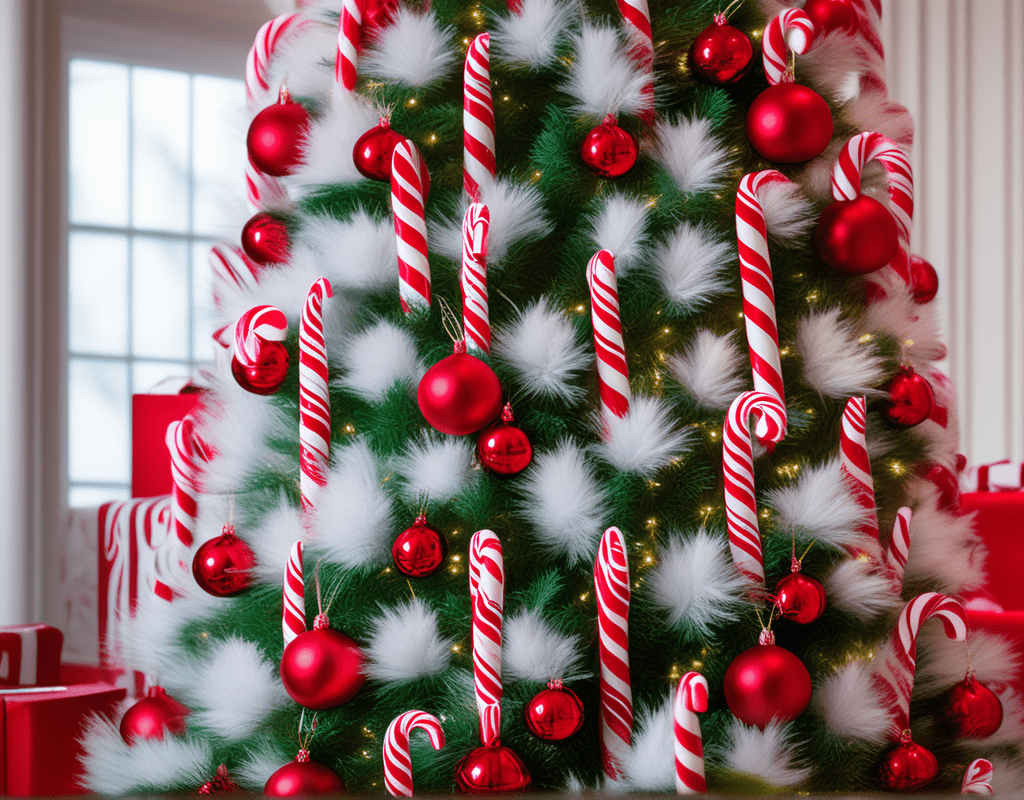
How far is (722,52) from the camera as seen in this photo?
932 mm

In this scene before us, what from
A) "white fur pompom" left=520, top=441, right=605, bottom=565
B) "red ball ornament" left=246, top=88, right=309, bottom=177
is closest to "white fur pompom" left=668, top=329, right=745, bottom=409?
"white fur pompom" left=520, top=441, right=605, bottom=565

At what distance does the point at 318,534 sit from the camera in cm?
90

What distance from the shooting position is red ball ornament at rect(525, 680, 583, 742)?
2.72 ft

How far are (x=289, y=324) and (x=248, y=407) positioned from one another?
0.10 meters

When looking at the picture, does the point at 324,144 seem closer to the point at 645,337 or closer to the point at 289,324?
the point at 289,324

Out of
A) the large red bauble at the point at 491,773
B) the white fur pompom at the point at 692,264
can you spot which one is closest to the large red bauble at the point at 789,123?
the white fur pompom at the point at 692,264

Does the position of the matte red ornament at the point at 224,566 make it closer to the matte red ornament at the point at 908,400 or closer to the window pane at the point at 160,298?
the matte red ornament at the point at 908,400

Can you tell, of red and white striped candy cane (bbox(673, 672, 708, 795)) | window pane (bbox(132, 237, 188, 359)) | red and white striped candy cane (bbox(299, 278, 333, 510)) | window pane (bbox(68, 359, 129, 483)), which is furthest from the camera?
window pane (bbox(132, 237, 188, 359))

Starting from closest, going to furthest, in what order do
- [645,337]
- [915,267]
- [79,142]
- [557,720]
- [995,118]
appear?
[557,720]
[645,337]
[915,267]
[79,142]
[995,118]

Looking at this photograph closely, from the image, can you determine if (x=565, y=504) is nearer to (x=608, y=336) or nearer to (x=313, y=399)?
(x=608, y=336)

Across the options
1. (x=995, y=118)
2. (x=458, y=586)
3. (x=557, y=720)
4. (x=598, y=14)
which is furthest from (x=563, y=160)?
(x=995, y=118)

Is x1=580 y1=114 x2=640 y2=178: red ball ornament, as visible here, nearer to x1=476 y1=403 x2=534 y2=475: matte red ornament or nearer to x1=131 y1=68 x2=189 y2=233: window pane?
x1=476 y1=403 x2=534 y2=475: matte red ornament

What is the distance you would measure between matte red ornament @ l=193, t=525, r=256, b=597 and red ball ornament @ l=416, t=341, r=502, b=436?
248 mm

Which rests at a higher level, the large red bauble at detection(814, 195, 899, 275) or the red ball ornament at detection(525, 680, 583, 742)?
the large red bauble at detection(814, 195, 899, 275)
